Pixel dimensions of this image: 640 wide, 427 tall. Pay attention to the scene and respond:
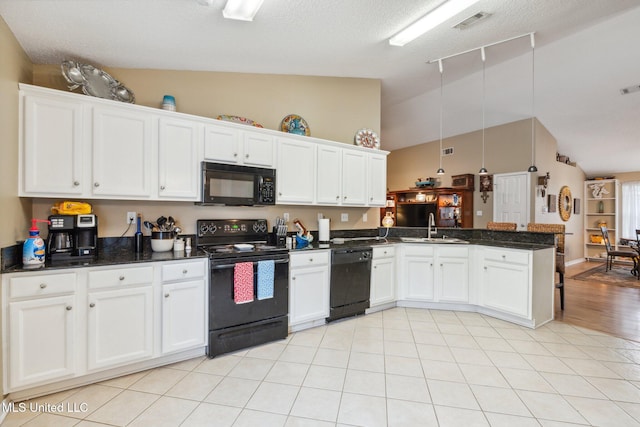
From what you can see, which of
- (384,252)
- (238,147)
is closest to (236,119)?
(238,147)

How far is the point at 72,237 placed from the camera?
2.35m

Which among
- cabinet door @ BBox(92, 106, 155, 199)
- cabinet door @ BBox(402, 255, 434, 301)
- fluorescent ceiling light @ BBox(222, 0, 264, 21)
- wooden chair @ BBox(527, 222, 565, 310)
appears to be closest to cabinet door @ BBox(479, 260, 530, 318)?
cabinet door @ BBox(402, 255, 434, 301)

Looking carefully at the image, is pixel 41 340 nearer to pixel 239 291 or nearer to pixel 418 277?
pixel 239 291

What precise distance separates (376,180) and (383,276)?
51.8 inches

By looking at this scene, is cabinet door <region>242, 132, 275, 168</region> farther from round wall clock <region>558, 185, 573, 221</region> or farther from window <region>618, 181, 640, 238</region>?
window <region>618, 181, 640, 238</region>

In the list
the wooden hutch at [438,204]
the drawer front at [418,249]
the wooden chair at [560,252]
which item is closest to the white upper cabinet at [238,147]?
the drawer front at [418,249]

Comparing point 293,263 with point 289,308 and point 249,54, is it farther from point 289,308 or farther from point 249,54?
point 249,54

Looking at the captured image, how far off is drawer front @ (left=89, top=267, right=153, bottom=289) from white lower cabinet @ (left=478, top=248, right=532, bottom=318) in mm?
3636

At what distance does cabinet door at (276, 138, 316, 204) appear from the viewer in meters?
3.38

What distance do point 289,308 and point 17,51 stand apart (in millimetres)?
3063

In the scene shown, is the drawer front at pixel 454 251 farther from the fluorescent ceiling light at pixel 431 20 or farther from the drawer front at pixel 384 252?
the fluorescent ceiling light at pixel 431 20

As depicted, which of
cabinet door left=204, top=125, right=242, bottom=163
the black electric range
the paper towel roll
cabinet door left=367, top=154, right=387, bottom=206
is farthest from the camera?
cabinet door left=367, top=154, right=387, bottom=206

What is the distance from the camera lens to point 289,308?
3.05 metres

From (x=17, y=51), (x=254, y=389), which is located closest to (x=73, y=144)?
(x=17, y=51)
